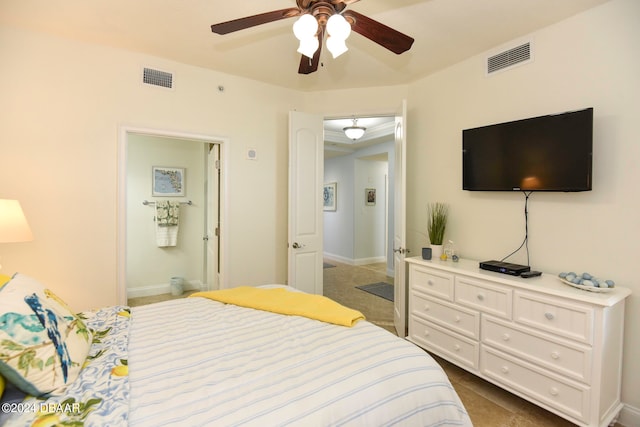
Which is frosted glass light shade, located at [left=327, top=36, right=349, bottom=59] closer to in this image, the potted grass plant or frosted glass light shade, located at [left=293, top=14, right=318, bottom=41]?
frosted glass light shade, located at [left=293, top=14, right=318, bottom=41]

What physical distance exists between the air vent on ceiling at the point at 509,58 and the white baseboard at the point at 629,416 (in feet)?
7.91

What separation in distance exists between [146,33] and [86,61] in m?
0.59

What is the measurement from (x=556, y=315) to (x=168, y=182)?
4390 mm

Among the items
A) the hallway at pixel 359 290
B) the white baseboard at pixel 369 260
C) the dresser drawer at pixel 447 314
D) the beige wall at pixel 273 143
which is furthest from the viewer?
the white baseboard at pixel 369 260

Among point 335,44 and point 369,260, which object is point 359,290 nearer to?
point 369,260

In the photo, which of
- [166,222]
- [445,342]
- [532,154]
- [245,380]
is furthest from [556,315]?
[166,222]

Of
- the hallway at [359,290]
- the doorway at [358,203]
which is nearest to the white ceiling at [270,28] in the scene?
the hallway at [359,290]

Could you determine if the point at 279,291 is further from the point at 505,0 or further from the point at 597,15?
the point at 597,15

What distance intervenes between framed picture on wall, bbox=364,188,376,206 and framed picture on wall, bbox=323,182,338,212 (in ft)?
2.46

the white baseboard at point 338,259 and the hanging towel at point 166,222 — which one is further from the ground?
the hanging towel at point 166,222

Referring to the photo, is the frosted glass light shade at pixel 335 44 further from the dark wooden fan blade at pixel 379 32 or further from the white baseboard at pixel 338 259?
the white baseboard at pixel 338 259

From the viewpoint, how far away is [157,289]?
429 cm

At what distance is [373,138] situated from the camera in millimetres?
5590

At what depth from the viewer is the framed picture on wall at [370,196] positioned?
687 cm
